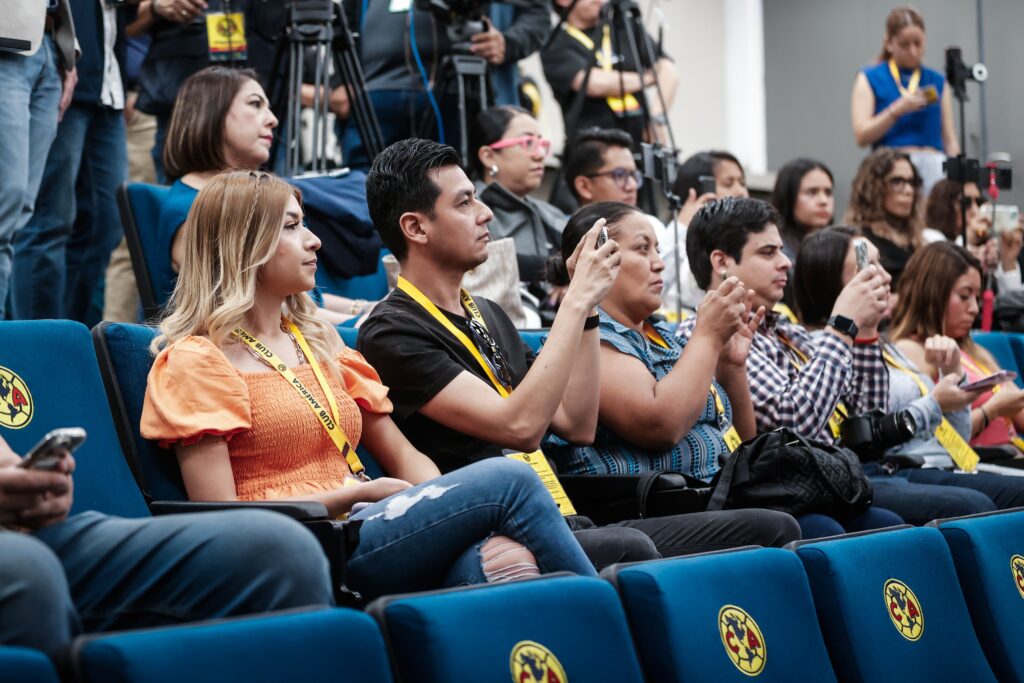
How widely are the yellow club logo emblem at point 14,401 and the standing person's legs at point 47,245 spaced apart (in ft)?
4.50

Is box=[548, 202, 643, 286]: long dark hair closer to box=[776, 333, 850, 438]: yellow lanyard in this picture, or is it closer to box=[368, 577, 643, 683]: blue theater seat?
box=[776, 333, 850, 438]: yellow lanyard

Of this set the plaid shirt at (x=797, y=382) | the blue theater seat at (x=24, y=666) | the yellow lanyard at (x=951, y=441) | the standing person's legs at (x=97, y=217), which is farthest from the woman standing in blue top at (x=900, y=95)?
the blue theater seat at (x=24, y=666)

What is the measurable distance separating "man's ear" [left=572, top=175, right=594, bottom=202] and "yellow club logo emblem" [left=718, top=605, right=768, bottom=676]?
9.05ft

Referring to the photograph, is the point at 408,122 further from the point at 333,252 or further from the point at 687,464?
the point at 687,464

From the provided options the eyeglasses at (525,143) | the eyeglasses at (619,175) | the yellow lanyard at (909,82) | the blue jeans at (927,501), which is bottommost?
the blue jeans at (927,501)

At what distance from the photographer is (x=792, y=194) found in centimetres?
503

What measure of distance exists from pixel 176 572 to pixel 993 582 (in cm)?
137

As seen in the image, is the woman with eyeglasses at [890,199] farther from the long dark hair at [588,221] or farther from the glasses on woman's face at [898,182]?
the long dark hair at [588,221]

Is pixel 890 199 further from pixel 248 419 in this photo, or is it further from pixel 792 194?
pixel 248 419

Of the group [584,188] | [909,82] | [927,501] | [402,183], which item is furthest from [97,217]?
[909,82]

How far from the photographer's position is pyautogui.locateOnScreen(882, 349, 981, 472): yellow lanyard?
376 centimetres

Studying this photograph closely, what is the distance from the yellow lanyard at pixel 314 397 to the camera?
2.27 meters

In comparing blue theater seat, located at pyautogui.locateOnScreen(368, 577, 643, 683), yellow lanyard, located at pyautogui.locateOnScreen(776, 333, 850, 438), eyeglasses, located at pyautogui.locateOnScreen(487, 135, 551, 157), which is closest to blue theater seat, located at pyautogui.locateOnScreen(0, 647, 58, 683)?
blue theater seat, located at pyautogui.locateOnScreen(368, 577, 643, 683)

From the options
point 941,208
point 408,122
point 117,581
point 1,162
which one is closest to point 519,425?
point 117,581
